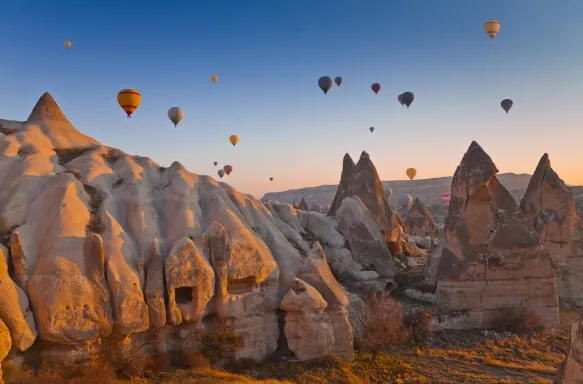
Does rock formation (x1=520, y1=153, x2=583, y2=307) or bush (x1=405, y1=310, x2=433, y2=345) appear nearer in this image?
bush (x1=405, y1=310, x2=433, y2=345)

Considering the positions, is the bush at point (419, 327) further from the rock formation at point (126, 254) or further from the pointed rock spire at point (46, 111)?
the pointed rock spire at point (46, 111)

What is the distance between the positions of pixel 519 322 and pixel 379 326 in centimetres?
850

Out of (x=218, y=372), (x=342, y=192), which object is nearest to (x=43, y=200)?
(x=218, y=372)

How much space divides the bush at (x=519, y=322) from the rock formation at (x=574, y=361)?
1329 centimetres

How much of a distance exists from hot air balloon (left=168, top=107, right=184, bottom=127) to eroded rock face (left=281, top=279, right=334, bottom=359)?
17.0 metres

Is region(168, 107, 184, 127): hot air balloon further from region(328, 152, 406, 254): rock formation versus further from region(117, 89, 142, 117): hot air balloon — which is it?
region(328, 152, 406, 254): rock formation

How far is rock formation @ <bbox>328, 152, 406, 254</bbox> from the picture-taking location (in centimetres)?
3303

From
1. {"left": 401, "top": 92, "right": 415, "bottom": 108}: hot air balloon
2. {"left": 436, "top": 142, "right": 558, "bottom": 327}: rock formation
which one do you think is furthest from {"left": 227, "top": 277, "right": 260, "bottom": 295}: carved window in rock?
{"left": 401, "top": 92, "right": 415, "bottom": 108}: hot air balloon

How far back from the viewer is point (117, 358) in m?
14.1

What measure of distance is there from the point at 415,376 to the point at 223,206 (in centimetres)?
974

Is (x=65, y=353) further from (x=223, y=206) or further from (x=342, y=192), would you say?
(x=342, y=192)

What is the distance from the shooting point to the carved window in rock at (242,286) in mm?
17047

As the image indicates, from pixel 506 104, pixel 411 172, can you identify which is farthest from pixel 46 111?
pixel 411 172

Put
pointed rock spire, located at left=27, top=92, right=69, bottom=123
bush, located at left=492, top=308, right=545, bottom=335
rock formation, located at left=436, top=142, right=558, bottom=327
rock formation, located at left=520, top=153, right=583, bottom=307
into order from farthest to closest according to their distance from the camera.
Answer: rock formation, located at left=520, top=153, right=583, bottom=307 → rock formation, located at left=436, top=142, right=558, bottom=327 → bush, located at left=492, top=308, right=545, bottom=335 → pointed rock spire, located at left=27, top=92, right=69, bottom=123
